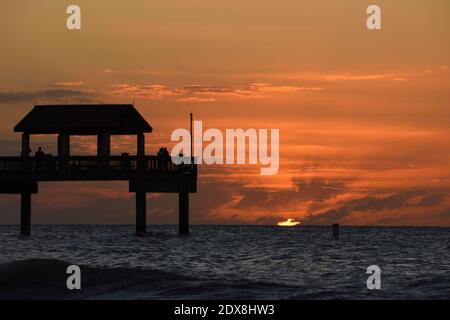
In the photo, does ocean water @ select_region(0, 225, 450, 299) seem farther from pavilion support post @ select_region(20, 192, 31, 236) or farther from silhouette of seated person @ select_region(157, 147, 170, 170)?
pavilion support post @ select_region(20, 192, 31, 236)

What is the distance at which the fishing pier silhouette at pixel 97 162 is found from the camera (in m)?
60.2

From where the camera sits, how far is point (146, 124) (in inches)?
2500

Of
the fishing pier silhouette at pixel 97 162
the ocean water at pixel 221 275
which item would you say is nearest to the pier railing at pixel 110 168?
the fishing pier silhouette at pixel 97 162

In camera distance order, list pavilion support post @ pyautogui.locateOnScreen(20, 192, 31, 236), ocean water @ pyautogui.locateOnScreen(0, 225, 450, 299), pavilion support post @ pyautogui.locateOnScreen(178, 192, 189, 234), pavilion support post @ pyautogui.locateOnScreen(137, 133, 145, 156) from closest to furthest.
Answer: ocean water @ pyautogui.locateOnScreen(0, 225, 450, 299), pavilion support post @ pyautogui.locateOnScreen(137, 133, 145, 156), pavilion support post @ pyautogui.locateOnScreen(178, 192, 189, 234), pavilion support post @ pyautogui.locateOnScreen(20, 192, 31, 236)

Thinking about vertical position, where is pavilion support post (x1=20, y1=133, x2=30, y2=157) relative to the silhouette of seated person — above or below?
above

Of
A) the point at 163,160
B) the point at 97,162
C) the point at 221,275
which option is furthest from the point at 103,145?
the point at 221,275

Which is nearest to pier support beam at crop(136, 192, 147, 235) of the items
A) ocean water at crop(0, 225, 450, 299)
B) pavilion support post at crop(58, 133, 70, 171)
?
pavilion support post at crop(58, 133, 70, 171)

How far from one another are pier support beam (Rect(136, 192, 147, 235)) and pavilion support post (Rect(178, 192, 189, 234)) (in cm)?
231

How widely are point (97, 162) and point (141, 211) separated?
494 cm

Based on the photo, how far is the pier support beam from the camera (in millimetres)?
62062

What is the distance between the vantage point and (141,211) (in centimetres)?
6309

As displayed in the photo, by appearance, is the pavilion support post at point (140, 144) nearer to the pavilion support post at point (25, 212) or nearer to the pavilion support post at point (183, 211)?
the pavilion support post at point (183, 211)

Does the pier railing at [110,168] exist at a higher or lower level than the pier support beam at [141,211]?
higher
